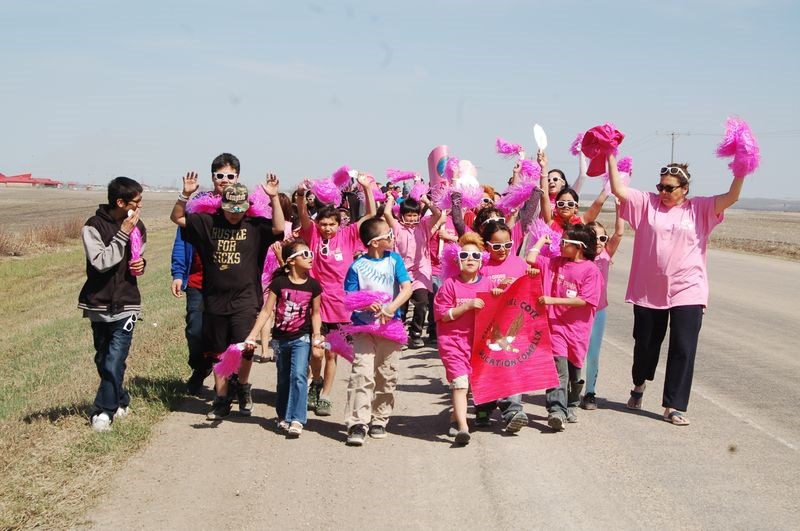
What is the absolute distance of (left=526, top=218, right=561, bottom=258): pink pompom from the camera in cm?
805

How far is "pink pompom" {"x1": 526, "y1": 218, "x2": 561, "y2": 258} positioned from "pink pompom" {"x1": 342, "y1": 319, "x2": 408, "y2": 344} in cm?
155

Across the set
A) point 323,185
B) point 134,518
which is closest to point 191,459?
point 134,518

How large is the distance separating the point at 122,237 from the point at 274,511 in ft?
9.21

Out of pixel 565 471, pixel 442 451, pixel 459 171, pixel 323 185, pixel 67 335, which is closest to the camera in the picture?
pixel 565 471

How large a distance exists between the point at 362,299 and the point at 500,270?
113 cm

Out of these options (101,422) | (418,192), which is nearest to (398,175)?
(418,192)

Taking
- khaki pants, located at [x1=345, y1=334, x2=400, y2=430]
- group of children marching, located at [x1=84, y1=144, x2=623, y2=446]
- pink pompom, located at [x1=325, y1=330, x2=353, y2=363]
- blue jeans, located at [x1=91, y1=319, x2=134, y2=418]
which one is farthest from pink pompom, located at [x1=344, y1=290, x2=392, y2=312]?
blue jeans, located at [x1=91, y1=319, x2=134, y2=418]

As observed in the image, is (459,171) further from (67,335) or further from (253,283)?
(67,335)

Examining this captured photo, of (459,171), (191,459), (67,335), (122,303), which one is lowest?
(67,335)

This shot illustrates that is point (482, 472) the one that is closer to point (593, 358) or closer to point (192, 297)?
point (593, 358)

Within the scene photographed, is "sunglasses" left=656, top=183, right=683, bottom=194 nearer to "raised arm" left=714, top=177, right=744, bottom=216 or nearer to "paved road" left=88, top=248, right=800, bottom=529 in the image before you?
"raised arm" left=714, top=177, right=744, bottom=216

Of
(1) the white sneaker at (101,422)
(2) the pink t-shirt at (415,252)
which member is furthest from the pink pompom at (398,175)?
(1) the white sneaker at (101,422)

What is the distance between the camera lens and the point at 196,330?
8359mm

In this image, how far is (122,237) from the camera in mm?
7273
